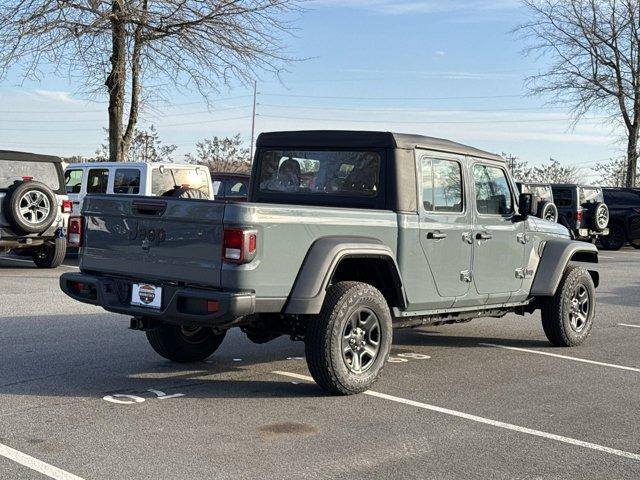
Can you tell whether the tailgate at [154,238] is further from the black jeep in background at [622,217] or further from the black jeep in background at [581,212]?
the black jeep in background at [622,217]

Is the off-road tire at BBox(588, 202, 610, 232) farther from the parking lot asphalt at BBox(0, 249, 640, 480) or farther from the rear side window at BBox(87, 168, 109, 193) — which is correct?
the parking lot asphalt at BBox(0, 249, 640, 480)

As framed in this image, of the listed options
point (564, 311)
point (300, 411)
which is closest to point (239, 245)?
point (300, 411)

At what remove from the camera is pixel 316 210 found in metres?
5.79

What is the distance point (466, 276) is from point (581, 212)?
16.0m

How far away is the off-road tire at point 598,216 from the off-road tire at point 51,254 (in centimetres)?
1374

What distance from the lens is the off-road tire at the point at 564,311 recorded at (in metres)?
8.16

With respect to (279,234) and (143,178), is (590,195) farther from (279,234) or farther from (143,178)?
(279,234)

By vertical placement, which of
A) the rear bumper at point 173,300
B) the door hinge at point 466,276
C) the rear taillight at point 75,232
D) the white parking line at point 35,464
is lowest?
the white parking line at point 35,464

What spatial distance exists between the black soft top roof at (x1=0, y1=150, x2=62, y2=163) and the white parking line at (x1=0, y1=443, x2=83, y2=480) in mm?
9805

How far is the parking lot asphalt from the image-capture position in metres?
4.55

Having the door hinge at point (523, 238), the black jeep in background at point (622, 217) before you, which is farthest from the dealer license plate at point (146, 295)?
the black jeep in background at point (622, 217)

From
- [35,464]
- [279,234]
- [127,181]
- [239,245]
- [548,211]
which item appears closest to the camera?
[35,464]

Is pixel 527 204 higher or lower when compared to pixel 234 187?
lower

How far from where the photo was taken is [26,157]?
550 inches
